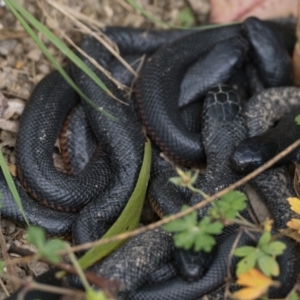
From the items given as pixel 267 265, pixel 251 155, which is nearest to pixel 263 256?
pixel 267 265

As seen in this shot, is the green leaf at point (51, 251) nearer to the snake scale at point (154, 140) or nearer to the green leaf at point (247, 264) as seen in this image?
the snake scale at point (154, 140)

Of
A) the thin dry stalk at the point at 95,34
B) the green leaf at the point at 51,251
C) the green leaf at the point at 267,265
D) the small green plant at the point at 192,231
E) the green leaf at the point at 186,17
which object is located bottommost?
the green leaf at the point at 267,265

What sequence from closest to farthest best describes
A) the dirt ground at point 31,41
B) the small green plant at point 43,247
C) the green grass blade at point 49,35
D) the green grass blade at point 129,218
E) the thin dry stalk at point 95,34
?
the small green plant at point 43,247
the green grass blade at point 129,218
the green grass blade at point 49,35
the dirt ground at point 31,41
the thin dry stalk at point 95,34

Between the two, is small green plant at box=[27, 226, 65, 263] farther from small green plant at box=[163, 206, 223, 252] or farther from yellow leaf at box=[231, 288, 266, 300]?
yellow leaf at box=[231, 288, 266, 300]

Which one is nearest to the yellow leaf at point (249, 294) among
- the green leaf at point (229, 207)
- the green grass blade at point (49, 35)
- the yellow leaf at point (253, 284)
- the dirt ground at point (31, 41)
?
the yellow leaf at point (253, 284)

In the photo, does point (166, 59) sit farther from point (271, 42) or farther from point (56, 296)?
point (56, 296)

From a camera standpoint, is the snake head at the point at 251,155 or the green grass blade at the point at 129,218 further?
the snake head at the point at 251,155

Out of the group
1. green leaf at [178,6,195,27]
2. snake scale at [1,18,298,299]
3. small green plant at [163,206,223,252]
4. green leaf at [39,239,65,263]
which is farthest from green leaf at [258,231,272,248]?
green leaf at [178,6,195,27]

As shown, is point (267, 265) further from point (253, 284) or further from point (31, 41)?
point (31, 41)
